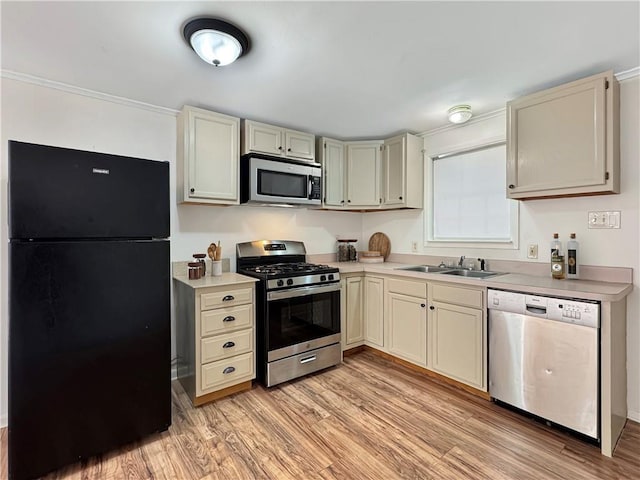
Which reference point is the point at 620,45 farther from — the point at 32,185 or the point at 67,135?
the point at 67,135

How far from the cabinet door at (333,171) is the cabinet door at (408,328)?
1.19 m

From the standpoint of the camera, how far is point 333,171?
11.2 feet

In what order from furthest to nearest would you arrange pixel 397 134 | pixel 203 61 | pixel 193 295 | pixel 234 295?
pixel 397 134 → pixel 234 295 → pixel 193 295 → pixel 203 61

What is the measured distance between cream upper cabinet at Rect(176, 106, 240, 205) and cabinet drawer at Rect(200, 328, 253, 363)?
3.62 feet

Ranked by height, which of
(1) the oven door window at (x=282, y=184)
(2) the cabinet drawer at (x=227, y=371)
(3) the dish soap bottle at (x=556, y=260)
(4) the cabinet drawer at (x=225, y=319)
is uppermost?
(1) the oven door window at (x=282, y=184)

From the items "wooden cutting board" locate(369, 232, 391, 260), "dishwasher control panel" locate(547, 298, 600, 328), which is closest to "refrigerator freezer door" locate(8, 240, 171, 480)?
"dishwasher control panel" locate(547, 298, 600, 328)

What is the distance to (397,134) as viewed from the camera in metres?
3.34

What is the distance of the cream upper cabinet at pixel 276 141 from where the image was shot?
109 inches

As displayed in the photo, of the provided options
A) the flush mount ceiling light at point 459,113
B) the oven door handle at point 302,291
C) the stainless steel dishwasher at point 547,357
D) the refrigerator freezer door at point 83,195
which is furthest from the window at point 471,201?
the refrigerator freezer door at point 83,195

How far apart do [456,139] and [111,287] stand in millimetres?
3111

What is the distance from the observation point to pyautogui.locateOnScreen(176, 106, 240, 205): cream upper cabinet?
2492 mm

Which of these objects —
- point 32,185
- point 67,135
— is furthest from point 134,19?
point 67,135

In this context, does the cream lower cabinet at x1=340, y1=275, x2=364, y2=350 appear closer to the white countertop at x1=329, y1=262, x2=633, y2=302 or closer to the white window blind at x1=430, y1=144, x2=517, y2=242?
the white countertop at x1=329, y1=262, x2=633, y2=302

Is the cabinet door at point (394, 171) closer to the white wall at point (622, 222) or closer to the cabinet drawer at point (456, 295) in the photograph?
the white wall at point (622, 222)
